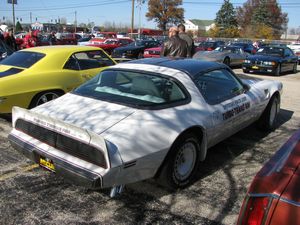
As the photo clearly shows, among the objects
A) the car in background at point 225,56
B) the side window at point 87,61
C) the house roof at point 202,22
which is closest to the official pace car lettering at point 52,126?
the side window at point 87,61

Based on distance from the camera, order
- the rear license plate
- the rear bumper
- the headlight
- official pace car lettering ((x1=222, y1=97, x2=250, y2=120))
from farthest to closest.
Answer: the headlight
official pace car lettering ((x1=222, y1=97, x2=250, y2=120))
the rear license plate
the rear bumper

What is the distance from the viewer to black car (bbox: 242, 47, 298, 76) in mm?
15648

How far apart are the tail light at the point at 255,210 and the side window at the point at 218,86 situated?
8.07 ft

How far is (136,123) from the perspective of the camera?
11.7 ft

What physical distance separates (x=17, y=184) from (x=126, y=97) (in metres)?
1.57

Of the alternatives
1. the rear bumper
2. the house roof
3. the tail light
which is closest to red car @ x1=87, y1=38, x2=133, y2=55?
the rear bumper

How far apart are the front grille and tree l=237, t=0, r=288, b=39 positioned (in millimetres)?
71886

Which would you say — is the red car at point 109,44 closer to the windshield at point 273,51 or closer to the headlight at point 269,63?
the windshield at point 273,51

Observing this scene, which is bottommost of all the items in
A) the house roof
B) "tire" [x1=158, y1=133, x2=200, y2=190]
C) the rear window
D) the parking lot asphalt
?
the parking lot asphalt

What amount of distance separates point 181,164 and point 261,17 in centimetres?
7641

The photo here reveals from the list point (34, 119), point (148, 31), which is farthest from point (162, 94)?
point (148, 31)

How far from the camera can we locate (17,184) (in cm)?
402

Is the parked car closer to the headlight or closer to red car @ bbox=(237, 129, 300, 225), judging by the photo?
red car @ bbox=(237, 129, 300, 225)

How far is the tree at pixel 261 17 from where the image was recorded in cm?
7325
